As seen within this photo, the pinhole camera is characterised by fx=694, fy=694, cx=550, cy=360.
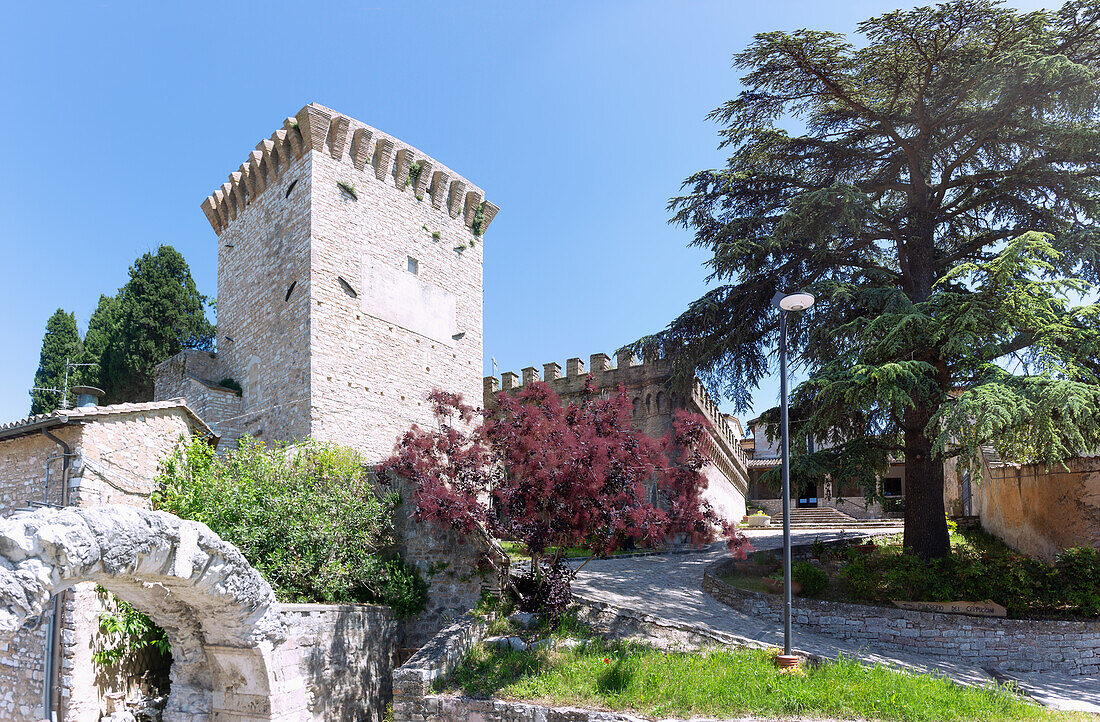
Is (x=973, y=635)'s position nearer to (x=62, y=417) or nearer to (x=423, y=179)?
(x=62, y=417)

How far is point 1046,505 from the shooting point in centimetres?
1502

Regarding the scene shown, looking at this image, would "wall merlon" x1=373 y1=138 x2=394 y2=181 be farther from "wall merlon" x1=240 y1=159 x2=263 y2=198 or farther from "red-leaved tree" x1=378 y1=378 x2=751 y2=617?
"red-leaved tree" x1=378 y1=378 x2=751 y2=617

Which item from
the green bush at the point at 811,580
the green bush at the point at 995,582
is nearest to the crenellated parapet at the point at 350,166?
the green bush at the point at 811,580

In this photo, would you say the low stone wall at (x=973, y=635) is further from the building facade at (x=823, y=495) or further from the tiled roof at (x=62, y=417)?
the building facade at (x=823, y=495)

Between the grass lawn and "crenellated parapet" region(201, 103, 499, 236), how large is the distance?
12398 mm

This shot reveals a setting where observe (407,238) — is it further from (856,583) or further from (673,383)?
(856,583)

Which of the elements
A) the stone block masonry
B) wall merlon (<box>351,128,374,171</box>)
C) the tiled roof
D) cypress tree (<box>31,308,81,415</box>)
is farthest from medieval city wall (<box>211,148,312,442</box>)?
cypress tree (<box>31,308,81,415</box>)

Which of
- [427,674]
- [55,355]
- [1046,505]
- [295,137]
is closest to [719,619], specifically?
[427,674]

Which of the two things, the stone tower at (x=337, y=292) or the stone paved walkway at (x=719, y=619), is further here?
the stone tower at (x=337, y=292)

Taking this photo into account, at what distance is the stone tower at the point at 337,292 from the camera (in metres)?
15.8

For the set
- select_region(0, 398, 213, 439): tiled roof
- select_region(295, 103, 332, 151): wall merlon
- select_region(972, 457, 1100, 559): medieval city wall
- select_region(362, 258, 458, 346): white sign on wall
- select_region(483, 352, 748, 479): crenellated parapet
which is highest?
select_region(295, 103, 332, 151): wall merlon

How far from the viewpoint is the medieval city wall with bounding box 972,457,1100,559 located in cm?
1380

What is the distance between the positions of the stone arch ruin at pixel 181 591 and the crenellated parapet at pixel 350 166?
11356mm

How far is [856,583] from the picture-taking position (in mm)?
12367
